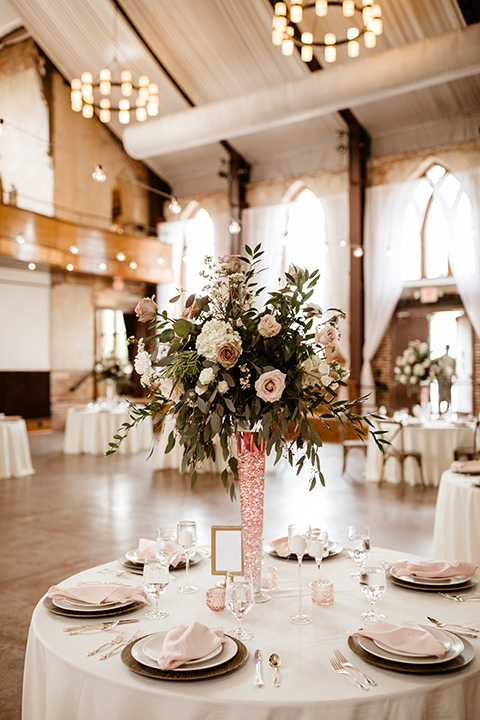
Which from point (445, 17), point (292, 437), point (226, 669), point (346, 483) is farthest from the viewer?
point (445, 17)

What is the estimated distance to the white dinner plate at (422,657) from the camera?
155 centimetres

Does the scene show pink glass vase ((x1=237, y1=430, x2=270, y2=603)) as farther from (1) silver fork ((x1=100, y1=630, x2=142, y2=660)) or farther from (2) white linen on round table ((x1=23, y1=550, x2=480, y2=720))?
(1) silver fork ((x1=100, y1=630, x2=142, y2=660))

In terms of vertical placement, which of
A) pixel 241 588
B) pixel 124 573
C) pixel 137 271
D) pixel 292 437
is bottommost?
pixel 124 573

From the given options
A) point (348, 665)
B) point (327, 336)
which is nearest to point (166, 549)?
point (348, 665)

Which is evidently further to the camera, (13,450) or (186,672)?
(13,450)

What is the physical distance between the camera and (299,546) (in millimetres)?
1947

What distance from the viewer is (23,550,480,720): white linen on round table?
142 centimetres

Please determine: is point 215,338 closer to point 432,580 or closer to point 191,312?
point 191,312

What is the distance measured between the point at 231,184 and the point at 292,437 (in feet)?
44.3

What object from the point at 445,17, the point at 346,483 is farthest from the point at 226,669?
the point at 445,17

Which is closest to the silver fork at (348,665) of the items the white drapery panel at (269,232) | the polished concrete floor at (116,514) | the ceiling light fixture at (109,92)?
the polished concrete floor at (116,514)

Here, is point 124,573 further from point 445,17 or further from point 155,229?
point 155,229

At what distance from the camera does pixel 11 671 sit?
10.5 ft

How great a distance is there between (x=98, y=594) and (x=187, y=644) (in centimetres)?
48
